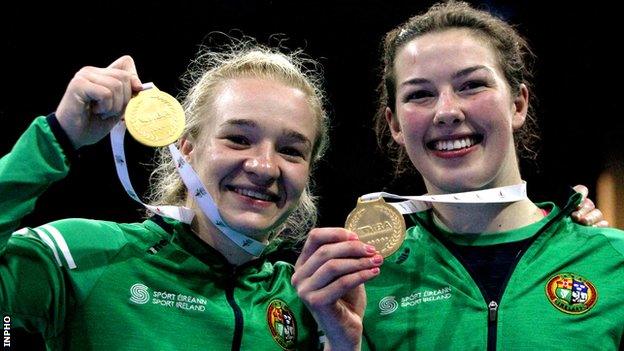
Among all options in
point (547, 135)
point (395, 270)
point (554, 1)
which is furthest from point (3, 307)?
point (547, 135)

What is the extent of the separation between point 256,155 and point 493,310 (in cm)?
87

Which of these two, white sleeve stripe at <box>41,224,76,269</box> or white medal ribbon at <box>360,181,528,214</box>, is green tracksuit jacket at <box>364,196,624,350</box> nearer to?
white medal ribbon at <box>360,181,528,214</box>

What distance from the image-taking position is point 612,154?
231 inches

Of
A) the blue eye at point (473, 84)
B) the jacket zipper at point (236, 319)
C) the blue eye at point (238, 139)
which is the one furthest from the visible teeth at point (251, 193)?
the blue eye at point (473, 84)

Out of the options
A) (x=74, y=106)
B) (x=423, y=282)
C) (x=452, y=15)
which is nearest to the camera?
(x=74, y=106)

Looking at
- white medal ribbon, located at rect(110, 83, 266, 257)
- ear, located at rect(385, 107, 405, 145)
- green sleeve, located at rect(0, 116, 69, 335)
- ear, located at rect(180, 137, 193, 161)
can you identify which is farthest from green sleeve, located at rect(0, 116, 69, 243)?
ear, located at rect(385, 107, 405, 145)

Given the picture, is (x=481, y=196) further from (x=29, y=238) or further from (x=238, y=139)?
(x=29, y=238)

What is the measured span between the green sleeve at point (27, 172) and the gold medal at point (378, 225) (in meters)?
0.80

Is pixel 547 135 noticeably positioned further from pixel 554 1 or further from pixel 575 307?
pixel 575 307

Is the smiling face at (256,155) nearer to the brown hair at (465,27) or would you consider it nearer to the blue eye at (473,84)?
the brown hair at (465,27)

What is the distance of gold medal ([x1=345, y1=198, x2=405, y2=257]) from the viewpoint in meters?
1.89

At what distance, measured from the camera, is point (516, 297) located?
1973 mm

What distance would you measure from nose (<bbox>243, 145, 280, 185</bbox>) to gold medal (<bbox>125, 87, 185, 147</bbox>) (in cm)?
31

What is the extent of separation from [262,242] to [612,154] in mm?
4487
